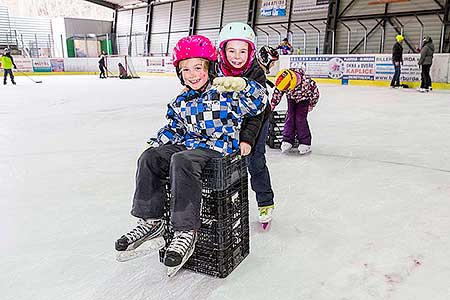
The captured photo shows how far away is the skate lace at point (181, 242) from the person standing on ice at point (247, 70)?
0.40 m

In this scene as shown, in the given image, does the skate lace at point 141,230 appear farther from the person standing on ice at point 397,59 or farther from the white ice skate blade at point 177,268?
the person standing on ice at point 397,59

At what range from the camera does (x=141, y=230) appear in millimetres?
1589

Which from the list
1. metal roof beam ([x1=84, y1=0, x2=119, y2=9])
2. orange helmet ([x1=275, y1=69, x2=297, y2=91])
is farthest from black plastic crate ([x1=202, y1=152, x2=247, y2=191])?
metal roof beam ([x1=84, y1=0, x2=119, y2=9])

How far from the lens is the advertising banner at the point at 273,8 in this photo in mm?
15805

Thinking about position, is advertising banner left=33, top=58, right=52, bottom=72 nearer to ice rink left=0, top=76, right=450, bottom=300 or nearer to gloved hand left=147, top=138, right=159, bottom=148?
ice rink left=0, top=76, right=450, bottom=300

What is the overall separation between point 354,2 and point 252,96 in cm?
1383

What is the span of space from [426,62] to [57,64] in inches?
672

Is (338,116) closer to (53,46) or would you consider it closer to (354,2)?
(354,2)

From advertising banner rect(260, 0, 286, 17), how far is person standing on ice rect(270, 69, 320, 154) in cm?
1328

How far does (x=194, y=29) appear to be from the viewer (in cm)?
1928

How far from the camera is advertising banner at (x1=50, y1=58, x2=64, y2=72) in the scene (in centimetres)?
1981

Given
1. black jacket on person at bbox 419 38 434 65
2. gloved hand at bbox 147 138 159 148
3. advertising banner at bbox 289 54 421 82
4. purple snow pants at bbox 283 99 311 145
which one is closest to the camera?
gloved hand at bbox 147 138 159 148

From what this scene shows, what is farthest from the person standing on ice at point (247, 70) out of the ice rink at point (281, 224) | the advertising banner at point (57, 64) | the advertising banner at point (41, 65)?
the advertising banner at point (57, 64)

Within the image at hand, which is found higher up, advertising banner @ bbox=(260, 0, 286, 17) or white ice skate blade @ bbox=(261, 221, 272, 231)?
advertising banner @ bbox=(260, 0, 286, 17)
